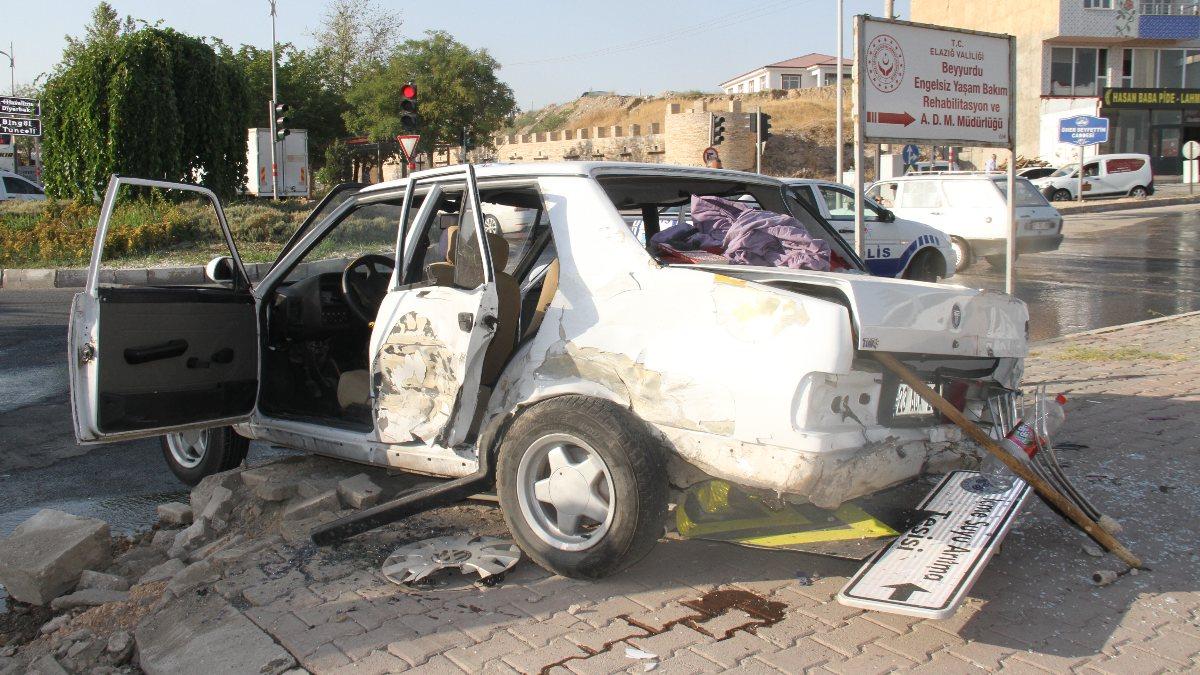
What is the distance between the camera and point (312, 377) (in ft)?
17.6

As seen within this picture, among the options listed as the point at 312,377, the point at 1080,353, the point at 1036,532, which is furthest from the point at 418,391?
the point at 1080,353

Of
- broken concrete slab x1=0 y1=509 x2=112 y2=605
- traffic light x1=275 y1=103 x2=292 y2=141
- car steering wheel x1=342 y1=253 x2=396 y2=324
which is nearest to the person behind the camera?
broken concrete slab x1=0 y1=509 x2=112 y2=605

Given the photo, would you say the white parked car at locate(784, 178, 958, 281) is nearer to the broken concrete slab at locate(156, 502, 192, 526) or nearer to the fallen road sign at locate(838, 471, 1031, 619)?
the fallen road sign at locate(838, 471, 1031, 619)

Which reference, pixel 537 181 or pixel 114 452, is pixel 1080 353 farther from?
pixel 114 452

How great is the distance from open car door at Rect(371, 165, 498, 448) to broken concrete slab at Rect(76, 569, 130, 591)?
1.20 meters

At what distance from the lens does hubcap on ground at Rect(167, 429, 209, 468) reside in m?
5.52

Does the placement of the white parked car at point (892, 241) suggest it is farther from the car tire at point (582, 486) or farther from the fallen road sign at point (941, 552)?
the car tire at point (582, 486)

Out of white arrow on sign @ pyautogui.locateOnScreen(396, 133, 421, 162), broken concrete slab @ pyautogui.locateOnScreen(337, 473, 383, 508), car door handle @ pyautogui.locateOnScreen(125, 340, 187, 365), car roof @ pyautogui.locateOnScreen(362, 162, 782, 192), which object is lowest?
broken concrete slab @ pyautogui.locateOnScreen(337, 473, 383, 508)

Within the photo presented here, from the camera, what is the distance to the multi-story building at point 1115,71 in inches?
1892

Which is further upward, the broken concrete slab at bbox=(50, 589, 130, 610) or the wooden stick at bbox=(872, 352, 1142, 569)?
the wooden stick at bbox=(872, 352, 1142, 569)

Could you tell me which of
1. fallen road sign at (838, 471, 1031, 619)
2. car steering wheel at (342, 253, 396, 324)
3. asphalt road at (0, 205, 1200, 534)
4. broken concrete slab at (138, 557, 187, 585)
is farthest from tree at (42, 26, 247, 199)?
fallen road sign at (838, 471, 1031, 619)

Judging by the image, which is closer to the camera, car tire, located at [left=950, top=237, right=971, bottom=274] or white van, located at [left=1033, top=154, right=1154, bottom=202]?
car tire, located at [left=950, top=237, right=971, bottom=274]

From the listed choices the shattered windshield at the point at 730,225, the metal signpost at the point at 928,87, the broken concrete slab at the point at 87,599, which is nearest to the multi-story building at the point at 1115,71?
the metal signpost at the point at 928,87

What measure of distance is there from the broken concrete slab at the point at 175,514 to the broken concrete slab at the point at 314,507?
0.60 metres
